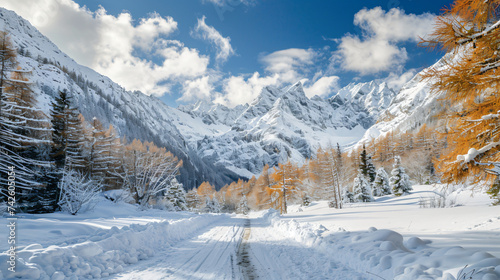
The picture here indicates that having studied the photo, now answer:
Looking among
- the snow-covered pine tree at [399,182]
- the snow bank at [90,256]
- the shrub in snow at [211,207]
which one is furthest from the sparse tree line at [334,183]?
the snow bank at [90,256]

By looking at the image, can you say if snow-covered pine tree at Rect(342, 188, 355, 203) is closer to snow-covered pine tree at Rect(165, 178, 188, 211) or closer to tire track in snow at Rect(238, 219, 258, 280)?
snow-covered pine tree at Rect(165, 178, 188, 211)

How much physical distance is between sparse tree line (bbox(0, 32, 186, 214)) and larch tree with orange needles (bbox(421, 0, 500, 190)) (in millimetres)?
14718

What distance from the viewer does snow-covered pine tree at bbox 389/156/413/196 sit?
33.8 meters

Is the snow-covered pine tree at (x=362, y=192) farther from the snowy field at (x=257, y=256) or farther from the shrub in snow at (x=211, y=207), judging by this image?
the shrub in snow at (x=211, y=207)

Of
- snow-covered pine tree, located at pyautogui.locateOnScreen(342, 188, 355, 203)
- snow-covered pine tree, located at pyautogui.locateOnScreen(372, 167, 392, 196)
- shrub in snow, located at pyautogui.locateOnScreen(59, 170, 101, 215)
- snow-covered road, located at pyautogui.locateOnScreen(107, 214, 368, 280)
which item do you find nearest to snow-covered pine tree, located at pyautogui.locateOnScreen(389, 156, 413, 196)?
snow-covered pine tree, located at pyautogui.locateOnScreen(372, 167, 392, 196)

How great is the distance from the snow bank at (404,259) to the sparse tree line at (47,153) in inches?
492

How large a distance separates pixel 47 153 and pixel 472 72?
28.8 m

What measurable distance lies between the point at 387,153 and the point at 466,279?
80.7 m

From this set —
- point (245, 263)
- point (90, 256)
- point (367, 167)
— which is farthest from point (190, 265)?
point (367, 167)

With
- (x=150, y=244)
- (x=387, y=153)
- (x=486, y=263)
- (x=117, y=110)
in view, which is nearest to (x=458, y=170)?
(x=486, y=263)

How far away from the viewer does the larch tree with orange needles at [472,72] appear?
4953 mm

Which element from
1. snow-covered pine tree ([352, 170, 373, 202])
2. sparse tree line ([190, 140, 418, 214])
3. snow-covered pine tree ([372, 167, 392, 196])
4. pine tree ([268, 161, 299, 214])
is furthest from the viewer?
pine tree ([268, 161, 299, 214])

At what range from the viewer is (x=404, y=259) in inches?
175

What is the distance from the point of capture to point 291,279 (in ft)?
17.0
